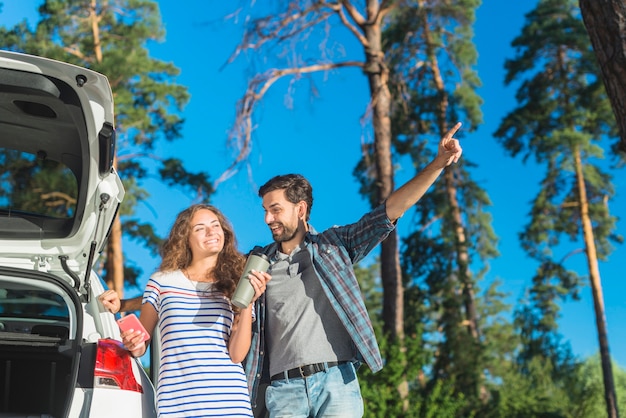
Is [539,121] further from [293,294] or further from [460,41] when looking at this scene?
[293,294]

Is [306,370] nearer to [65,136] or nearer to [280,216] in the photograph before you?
[280,216]

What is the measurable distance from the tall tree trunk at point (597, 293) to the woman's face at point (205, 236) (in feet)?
50.8

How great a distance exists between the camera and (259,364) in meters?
3.43

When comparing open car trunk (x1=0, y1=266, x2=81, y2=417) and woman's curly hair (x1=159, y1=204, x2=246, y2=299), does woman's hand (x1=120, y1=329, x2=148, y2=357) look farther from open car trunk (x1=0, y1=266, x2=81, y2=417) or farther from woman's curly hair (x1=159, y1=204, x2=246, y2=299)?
woman's curly hair (x1=159, y1=204, x2=246, y2=299)

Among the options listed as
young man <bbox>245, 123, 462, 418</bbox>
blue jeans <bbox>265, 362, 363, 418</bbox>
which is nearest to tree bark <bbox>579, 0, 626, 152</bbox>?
young man <bbox>245, 123, 462, 418</bbox>

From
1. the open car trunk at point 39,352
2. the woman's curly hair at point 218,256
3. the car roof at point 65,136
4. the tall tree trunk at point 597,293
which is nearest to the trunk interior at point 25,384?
the open car trunk at point 39,352

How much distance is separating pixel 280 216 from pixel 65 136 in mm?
1183

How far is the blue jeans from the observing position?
3340 millimetres

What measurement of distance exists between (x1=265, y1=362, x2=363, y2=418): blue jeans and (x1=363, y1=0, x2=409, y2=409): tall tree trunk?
9.08 m

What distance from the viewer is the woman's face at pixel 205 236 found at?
3.41m

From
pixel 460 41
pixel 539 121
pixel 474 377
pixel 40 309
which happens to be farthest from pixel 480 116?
pixel 40 309

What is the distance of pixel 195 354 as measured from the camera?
3.14m

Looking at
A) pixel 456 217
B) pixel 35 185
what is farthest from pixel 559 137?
pixel 35 185

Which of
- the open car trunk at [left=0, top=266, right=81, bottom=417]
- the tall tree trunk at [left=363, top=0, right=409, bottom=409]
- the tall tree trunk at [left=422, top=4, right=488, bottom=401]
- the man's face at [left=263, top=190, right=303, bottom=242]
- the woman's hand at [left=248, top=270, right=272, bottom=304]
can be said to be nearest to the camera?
the woman's hand at [left=248, top=270, right=272, bottom=304]
